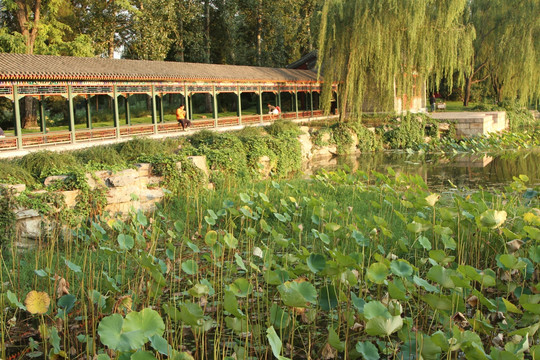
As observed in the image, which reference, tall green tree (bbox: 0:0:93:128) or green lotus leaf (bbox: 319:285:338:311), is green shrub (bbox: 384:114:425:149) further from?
green lotus leaf (bbox: 319:285:338:311)

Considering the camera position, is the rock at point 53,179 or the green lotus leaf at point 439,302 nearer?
the green lotus leaf at point 439,302

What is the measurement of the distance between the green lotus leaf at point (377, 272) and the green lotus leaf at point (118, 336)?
1.61 metres

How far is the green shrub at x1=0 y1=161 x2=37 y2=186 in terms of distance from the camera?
7.94 m

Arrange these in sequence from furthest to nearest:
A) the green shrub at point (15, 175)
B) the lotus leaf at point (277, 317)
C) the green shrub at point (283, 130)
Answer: the green shrub at point (283, 130)
the green shrub at point (15, 175)
the lotus leaf at point (277, 317)

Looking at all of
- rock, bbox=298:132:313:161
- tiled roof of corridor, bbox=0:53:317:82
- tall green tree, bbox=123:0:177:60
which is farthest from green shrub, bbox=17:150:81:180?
tall green tree, bbox=123:0:177:60

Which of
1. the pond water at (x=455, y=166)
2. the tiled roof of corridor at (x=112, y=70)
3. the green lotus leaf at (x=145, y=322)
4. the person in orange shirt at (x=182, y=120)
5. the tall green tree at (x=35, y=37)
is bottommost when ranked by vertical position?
the pond water at (x=455, y=166)

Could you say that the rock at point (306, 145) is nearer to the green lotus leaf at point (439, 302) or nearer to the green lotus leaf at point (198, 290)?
the green lotus leaf at point (198, 290)

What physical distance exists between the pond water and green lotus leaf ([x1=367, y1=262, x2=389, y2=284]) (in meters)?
7.71

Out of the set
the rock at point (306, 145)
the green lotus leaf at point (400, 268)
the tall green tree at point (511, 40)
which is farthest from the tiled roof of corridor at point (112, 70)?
the green lotus leaf at point (400, 268)

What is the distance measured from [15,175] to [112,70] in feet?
25.4

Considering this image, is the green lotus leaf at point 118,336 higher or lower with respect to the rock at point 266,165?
higher

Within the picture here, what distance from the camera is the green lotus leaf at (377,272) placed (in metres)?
3.70

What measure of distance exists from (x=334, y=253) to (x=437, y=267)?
2.34 feet

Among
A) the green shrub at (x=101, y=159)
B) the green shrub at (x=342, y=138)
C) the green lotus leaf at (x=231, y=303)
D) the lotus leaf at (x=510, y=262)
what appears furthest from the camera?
the green shrub at (x=342, y=138)
